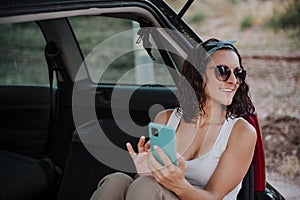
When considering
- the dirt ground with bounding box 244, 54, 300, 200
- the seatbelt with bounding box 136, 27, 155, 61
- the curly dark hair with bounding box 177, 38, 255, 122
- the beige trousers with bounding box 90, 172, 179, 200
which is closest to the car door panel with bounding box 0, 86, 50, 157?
the seatbelt with bounding box 136, 27, 155, 61

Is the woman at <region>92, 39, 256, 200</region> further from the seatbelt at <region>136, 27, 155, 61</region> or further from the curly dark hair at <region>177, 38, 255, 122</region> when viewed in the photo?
the seatbelt at <region>136, 27, 155, 61</region>

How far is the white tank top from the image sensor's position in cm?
176

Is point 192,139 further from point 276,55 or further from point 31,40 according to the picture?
point 276,55

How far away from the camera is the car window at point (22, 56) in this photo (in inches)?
120

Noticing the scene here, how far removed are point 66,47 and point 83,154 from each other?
0.62 meters

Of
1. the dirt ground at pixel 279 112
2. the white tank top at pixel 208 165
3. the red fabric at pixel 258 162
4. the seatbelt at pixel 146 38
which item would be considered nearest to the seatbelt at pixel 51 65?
the seatbelt at pixel 146 38

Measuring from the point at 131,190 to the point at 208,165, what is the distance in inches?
11.0

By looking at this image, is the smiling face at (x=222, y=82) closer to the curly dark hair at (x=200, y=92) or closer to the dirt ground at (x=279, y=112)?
the curly dark hair at (x=200, y=92)

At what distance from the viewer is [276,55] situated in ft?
18.7

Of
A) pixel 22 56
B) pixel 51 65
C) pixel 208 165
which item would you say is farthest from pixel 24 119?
pixel 208 165

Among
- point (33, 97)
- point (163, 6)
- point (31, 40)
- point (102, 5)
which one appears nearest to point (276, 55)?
point (31, 40)

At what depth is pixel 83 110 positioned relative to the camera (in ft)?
8.45

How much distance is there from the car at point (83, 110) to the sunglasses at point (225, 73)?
18 centimetres

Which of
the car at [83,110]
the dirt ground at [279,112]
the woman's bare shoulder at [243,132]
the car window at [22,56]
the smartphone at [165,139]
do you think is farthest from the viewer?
the dirt ground at [279,112]
